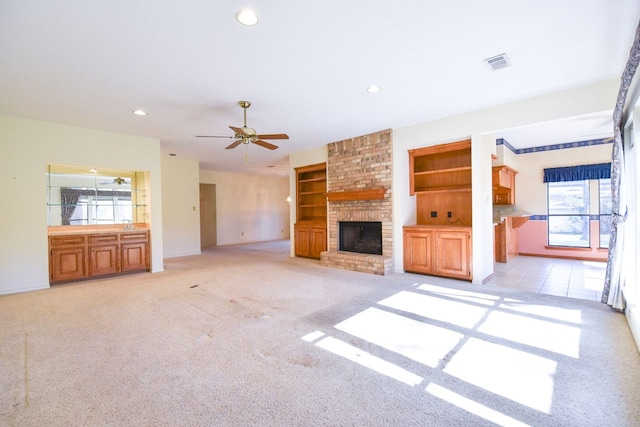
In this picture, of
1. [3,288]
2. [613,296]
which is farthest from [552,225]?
[3,288]

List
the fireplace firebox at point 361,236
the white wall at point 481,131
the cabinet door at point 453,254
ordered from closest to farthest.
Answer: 1. the white wall at point 481,131
2. the cabinet door at point 453,254
3. the fireplace firebox at point 361,236

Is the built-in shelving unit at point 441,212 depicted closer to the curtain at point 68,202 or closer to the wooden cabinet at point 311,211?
the wooden cabinet at point 311,211

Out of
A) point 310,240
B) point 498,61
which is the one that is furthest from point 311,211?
point 498,61

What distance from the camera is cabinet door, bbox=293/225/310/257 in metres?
7.52

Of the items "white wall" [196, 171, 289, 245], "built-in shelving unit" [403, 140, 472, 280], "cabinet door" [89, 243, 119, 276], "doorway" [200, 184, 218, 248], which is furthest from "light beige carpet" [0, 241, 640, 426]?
"white wall" [196, 171, 289, 245]

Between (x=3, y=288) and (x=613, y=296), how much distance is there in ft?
27.2

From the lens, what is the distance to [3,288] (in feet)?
14.8

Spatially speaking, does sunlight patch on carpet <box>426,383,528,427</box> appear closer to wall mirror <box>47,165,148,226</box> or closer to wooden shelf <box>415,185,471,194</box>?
wooden shelf <box>415,185,471,194</box>

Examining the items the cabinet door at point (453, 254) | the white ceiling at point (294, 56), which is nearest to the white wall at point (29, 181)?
the white ceiling at point (294, 56)

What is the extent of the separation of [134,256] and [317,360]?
5.09m

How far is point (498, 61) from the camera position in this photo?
310 cm

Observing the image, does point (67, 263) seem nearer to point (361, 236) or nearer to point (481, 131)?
point (361, 236)

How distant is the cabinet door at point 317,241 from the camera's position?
7146 millimetres

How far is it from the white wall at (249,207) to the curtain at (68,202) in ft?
15.1
